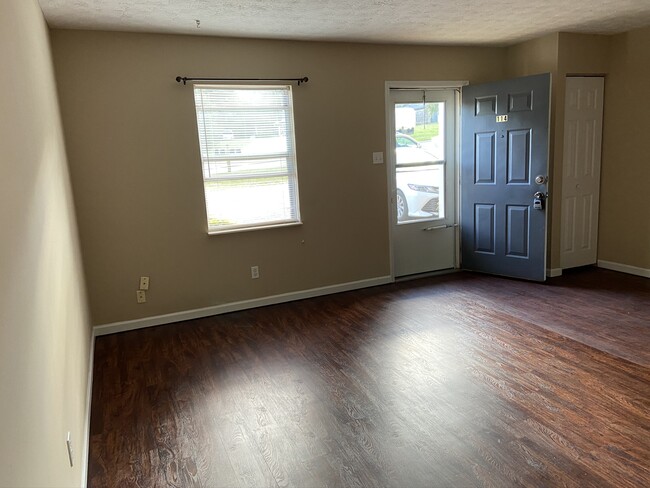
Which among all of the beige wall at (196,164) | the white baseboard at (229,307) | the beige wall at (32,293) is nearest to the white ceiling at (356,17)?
the beige wall at (196,164)

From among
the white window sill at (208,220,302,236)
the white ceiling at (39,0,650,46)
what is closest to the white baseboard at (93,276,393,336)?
the white window sill at (208,220,302,236)

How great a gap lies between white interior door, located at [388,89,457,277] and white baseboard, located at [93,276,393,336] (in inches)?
19.7

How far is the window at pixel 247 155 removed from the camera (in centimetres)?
411

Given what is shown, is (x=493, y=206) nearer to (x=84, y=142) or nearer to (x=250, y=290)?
(x=250, y=290)

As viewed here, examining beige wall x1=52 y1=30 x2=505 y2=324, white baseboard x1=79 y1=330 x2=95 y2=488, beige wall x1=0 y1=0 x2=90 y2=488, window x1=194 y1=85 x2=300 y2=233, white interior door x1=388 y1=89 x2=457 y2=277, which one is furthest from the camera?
white interior door x1=388 y1=89 x2=457 y2=277

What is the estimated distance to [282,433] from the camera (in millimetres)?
2479

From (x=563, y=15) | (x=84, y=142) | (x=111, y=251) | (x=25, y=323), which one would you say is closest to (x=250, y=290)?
(x=111, y=251)

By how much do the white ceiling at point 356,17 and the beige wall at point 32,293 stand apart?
32.8 inches

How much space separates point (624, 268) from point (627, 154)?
1.18m

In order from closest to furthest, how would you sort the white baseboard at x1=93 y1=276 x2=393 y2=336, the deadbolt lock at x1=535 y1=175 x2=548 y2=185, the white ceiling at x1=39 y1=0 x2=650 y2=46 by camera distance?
the white ceiling at x1=39 y1=0 x2=650 y2=46 < the white baseboard at x1=93 y1=276 x2=393 y2=336 < the deadbolt lock at x1=535 y1=175 x2=548 y2=185

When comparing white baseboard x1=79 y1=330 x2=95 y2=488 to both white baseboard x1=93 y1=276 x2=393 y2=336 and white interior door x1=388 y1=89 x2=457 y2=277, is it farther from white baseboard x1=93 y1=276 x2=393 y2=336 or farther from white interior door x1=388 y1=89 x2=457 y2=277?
white interior door x1=388 y1=89 x2=457 y2=277

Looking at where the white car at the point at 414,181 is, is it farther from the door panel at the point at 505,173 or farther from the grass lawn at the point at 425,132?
the door panel at the point at 505,173

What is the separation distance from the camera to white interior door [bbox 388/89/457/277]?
4.96 metres

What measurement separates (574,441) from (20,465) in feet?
7.43
